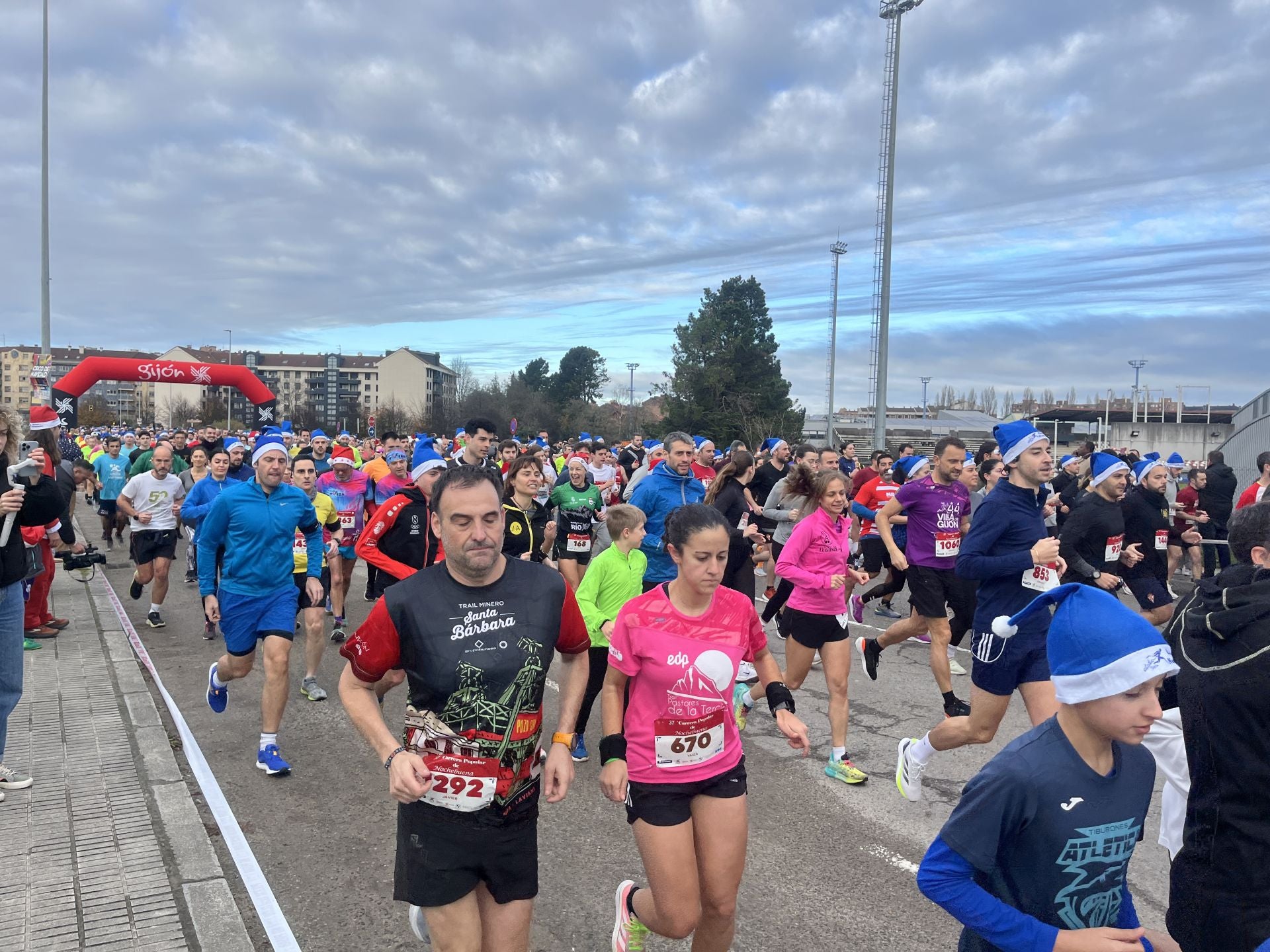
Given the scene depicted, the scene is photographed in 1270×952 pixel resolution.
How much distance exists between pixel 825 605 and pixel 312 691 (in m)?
4.15

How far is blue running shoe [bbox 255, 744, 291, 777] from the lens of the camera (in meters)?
5.46

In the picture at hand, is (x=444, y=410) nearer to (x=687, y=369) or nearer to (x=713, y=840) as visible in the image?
(x=687, y=369)

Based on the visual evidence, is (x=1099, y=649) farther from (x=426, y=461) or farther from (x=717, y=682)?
(x=426, y=461)

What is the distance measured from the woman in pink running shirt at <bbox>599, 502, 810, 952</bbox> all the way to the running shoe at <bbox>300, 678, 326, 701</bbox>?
4379mm

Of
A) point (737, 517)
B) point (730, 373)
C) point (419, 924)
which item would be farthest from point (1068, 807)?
point (730, 373)

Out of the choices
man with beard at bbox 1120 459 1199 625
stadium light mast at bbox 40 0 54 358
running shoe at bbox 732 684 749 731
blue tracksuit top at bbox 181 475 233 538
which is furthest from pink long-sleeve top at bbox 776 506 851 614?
stadium light mast at bbox 40 0 54 358

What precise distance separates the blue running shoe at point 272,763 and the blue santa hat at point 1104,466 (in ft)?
Answer: 20.4

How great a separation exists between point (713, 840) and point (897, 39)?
22.5m

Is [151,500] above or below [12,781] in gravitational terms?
above

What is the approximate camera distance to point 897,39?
69.9 feet

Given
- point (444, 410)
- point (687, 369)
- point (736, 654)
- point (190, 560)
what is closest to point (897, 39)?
point (190, 560)

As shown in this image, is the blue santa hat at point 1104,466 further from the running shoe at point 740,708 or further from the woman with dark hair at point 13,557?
the woman with dark hair at point 13,557

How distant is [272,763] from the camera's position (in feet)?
→ 18.0

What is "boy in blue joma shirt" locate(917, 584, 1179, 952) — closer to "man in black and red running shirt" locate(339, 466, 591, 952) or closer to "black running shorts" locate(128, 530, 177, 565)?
"man in black and red running shirt" locate(339, 466, 591, 952)
